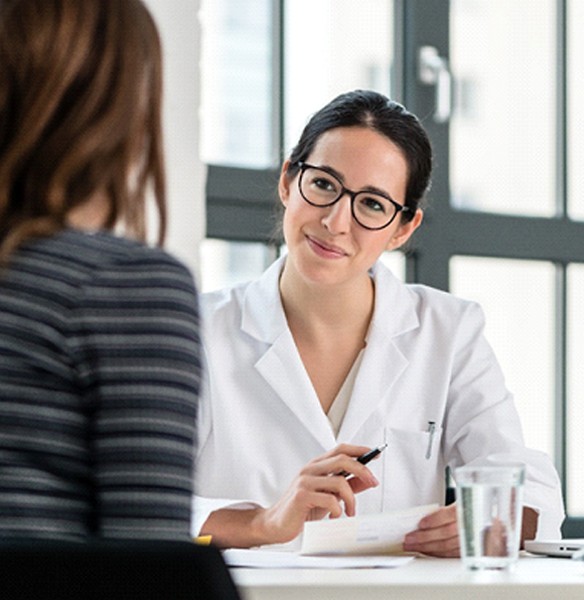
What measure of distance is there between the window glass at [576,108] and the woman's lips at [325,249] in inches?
56.8

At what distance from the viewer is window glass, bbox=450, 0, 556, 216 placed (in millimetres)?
3531

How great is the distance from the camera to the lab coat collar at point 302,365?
244cm

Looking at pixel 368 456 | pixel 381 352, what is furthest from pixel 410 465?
pixel 368 456

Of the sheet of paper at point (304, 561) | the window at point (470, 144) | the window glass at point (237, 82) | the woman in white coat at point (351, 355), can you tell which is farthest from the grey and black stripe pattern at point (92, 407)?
the window glass at point (237, 82)

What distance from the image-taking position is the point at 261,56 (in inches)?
130

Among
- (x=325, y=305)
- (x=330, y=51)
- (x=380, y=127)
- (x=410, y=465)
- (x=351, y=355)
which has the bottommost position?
(x=410, y=465)

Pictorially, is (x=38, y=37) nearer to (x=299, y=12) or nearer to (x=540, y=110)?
(x=299, y=12)

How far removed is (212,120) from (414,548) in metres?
1.69

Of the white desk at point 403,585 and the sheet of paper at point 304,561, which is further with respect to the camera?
the sheet of paper at point 304,561

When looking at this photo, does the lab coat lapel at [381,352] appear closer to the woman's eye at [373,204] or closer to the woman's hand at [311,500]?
the woman's eye at [373,204]

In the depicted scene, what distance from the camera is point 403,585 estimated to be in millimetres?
1432

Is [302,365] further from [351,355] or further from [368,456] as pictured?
[368,456]

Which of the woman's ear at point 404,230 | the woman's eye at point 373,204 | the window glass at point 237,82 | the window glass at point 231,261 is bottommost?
the window glass at point 231,261

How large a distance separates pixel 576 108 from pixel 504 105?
0.25 meters
